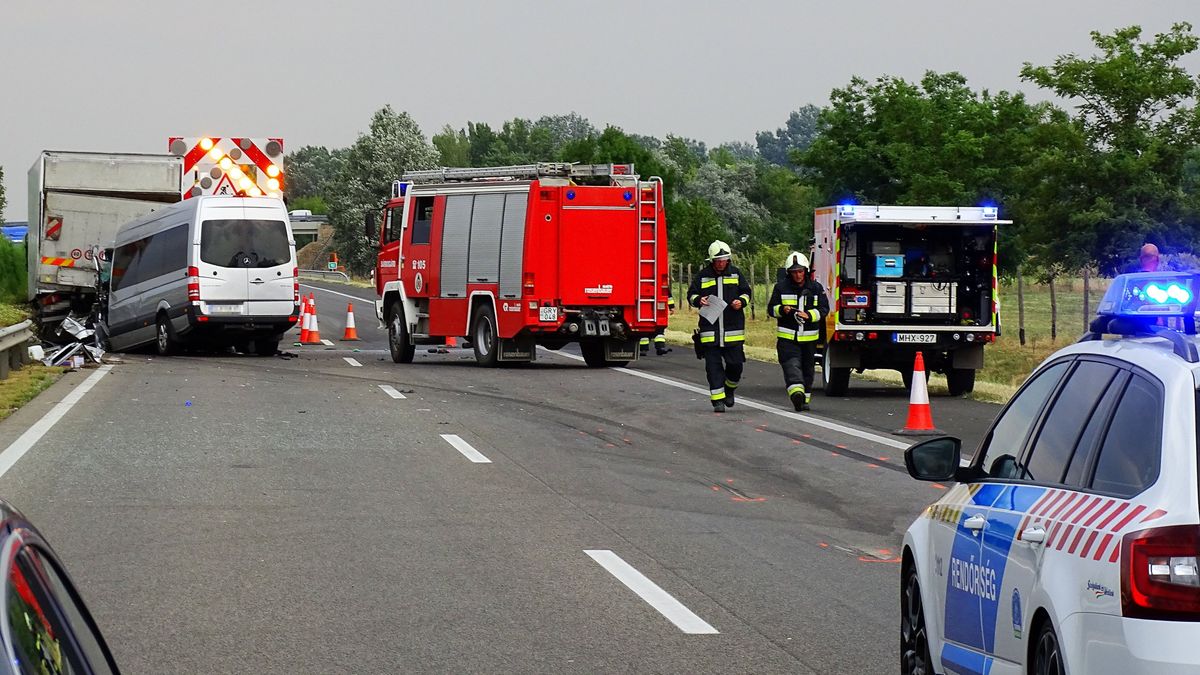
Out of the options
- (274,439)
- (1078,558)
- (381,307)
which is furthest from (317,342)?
(1078,558)

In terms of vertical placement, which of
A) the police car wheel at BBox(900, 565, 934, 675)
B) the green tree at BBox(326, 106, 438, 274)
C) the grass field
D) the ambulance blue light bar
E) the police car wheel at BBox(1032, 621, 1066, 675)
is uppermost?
the green tree at BBox(326, 106, 438, 274)

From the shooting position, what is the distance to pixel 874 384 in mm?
25094

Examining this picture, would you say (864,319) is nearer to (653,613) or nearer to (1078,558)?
(653,613)

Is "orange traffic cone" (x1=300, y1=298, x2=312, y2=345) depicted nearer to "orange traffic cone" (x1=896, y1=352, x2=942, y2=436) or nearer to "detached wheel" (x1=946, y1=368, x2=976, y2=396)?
"detached wheel" (x1=946, y1=368, x2=976, y2=396)

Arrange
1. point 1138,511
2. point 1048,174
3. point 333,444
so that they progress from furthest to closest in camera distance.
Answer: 1. point 1048,174
2. point 333,444
3. point 1138,511

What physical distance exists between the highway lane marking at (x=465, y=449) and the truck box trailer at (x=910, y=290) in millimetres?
7350

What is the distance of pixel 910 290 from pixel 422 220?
922 cm

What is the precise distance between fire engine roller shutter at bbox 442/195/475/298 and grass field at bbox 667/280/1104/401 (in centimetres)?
585

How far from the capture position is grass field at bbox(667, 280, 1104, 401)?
26.9 metres

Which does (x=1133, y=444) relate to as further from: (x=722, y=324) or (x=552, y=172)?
(x=552, y=172)

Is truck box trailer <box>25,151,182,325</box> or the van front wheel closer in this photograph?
the van front wheel

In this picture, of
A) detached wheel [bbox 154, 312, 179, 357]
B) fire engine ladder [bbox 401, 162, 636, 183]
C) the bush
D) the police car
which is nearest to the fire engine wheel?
fire engine ladder [bbox 401, 162, 636, 183]

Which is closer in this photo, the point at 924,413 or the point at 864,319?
the point at 924,413

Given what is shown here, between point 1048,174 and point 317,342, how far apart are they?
47.3 feet
